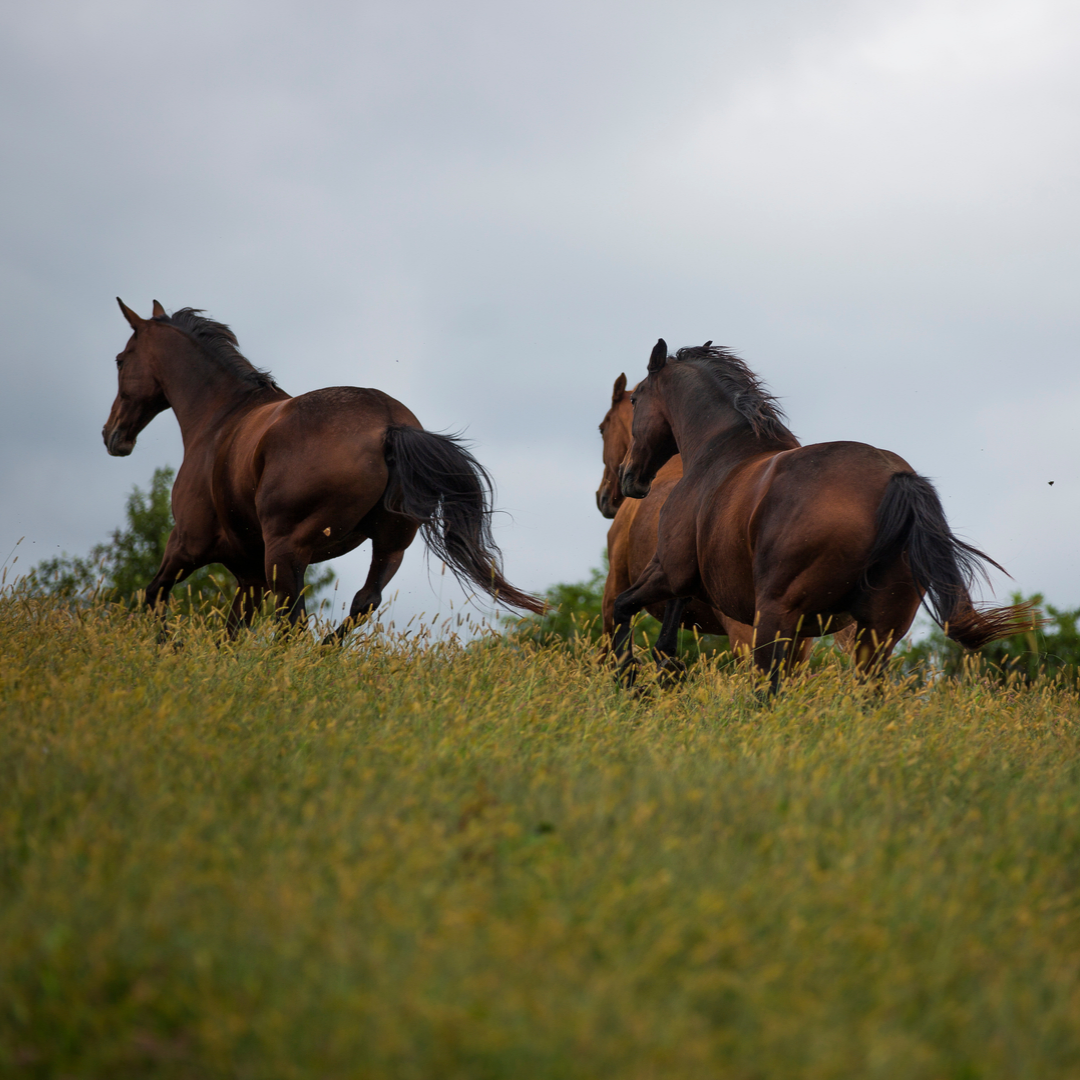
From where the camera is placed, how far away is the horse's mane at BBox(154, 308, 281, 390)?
30.8 feet

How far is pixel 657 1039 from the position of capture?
227 centimetres

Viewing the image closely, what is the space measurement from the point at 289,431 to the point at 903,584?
454cm

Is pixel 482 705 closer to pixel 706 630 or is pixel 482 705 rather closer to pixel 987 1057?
pixel 987 1057

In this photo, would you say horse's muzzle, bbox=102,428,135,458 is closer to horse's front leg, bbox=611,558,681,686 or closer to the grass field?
horse's front leg, bbox=611,558,681,686

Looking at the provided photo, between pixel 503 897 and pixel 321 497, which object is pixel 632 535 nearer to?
pixel 321 497

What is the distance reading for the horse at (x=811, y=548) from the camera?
6094mm

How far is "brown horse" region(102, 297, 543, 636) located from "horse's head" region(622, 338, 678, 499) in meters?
1.68

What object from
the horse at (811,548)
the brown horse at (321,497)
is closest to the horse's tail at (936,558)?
the horse at (811,548)

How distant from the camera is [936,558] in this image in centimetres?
600

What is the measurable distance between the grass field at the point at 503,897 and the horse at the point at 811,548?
128 centimetres

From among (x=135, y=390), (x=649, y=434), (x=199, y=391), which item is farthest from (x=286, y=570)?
(x=135, y=390)

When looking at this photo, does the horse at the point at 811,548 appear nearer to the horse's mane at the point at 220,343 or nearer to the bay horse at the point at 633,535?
the bay horse at the point at 633,535

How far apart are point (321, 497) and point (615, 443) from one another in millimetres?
4406

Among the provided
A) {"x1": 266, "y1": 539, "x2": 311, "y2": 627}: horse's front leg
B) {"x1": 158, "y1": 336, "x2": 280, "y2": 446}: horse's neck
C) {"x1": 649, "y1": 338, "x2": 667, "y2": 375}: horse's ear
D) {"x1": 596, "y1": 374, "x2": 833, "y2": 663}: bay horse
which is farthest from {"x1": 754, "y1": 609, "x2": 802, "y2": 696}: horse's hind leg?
{"x1": 158, "y1": 336, "x2": 280, "y2": 446}: horse's neck
